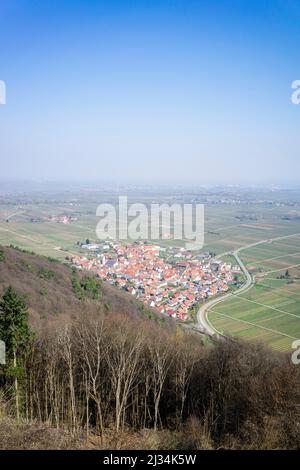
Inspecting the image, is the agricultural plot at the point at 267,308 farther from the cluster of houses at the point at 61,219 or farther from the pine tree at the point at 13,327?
the cluster of houses at the point at 61,219

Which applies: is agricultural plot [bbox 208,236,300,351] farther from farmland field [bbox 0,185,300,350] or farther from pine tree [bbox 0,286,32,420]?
pine tree [bbox 0,286,32,420]

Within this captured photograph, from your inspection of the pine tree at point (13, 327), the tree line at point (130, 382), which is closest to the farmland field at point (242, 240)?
the tree line at point (130, 382)

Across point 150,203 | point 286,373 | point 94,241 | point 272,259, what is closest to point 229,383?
point 286,373

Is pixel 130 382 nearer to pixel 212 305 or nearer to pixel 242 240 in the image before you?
pixel 212 305

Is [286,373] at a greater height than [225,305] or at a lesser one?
greater

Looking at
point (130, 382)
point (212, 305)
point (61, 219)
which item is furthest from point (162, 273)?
point (61, 219)

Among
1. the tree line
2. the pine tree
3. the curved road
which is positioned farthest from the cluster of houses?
the pine tree
